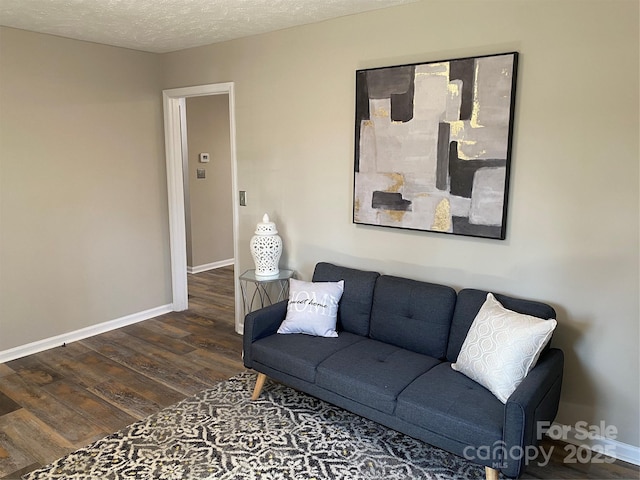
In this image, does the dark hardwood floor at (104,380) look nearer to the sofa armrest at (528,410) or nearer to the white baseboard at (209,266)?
the white baseboard at (209,266)

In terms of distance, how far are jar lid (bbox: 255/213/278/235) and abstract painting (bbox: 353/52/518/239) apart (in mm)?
723

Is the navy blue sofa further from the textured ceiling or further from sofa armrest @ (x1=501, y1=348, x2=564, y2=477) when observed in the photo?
the textured ceiling

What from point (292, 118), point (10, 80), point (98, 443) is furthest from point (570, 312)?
point (10, 80)

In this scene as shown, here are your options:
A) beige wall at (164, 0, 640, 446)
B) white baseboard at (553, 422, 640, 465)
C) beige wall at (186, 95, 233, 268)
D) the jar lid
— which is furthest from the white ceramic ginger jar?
beige wall at (186, 95, 233, 268)

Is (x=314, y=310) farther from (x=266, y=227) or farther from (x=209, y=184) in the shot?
(x=209, y=184)

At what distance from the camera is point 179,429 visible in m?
2.72

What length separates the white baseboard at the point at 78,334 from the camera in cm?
368

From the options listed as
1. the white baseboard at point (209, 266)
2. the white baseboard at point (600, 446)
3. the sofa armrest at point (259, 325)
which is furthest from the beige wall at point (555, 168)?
the white baseboard at point (209, 266)

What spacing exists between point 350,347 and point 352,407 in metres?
0.41

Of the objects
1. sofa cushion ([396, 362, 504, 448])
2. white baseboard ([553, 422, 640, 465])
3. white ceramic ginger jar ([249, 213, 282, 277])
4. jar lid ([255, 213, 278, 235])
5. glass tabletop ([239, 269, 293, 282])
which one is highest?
jar lid ([255, 213, 278, 235])

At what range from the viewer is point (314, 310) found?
3.08 m

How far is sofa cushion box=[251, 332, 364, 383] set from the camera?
2.73 m

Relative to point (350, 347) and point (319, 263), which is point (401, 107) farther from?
point (350, 347)

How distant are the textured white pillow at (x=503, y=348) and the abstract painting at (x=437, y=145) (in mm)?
558
